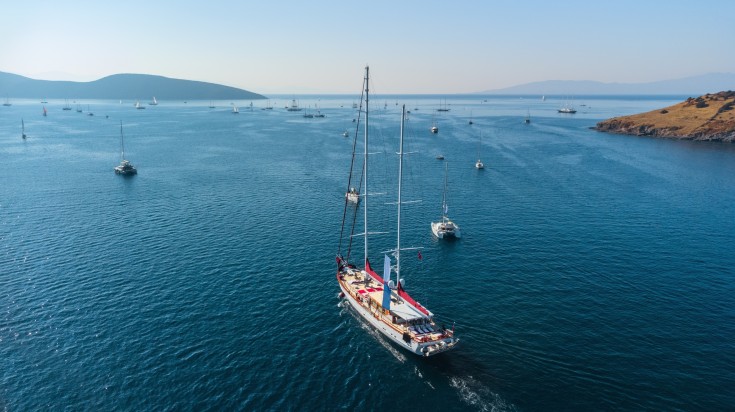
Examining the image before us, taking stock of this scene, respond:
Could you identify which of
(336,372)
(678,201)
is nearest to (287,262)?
(336,372)

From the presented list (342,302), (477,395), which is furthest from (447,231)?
(477,395)

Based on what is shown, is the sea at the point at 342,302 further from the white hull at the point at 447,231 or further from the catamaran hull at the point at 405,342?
the white hull at the point at 447,231

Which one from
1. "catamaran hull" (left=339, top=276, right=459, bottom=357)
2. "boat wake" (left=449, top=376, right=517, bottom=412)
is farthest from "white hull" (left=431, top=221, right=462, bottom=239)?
"boat wake" (left=449, top=376, right=517, bottom=412)

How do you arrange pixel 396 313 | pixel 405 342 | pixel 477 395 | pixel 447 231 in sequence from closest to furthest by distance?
1. pixel 477 395
2. pixel 405 342
3. pixel 396 313
4. pixel 447 231

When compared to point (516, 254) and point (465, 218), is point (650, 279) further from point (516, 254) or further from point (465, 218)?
point (465, 218)

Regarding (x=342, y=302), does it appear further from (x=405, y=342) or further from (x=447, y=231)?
(x=447, y=231)
